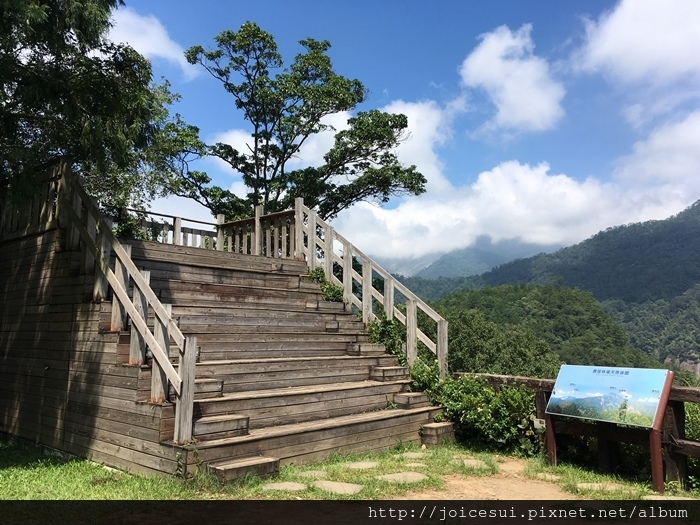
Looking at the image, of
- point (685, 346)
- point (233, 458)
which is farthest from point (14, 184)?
point (685, 346)

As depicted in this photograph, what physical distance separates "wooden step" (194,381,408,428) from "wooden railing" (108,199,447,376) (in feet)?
4.32

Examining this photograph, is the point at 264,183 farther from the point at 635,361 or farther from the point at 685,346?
the point at 685,346

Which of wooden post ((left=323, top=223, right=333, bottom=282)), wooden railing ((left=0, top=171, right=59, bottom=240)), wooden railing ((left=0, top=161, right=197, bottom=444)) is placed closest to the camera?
wooden railing ((left=0, top=161, right=197, bottom=444))

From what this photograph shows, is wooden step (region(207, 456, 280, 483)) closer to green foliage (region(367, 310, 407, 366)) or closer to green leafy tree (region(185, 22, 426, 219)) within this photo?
green foliage (region(367, 310, 407, 366))

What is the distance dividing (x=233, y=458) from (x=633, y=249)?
684 feet

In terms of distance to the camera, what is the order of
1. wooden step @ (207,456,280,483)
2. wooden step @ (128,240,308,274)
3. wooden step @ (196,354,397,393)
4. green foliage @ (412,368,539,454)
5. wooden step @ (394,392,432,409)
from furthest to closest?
wooden step @ (128,240,308,274)
wooden step @ (394,392,432,409)
green foliage @ (412,368,539,454)
wooden step @ (196,354,397,393)
wooden step @ (207,456,280,483)

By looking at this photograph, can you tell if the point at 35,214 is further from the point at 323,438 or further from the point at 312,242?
the point at 323,438

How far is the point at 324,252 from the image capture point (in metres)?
10.0

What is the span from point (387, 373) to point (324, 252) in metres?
3.04

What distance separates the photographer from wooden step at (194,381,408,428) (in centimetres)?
570

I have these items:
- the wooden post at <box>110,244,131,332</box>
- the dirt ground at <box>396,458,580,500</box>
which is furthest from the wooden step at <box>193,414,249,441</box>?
the dirt ground at <box>396,458,580,500</box>

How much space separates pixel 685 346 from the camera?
3922 inches

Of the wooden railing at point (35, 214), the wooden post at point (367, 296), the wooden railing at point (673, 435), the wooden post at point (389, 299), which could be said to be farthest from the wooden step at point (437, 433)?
the wooden railing at point (35, 214)

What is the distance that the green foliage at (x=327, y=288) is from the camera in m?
9.56
